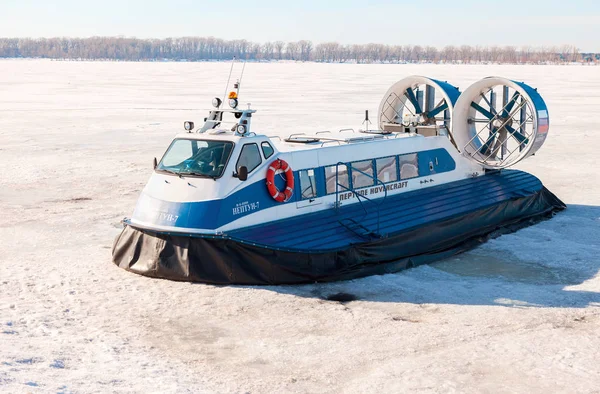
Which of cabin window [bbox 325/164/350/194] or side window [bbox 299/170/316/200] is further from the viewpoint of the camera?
cabin window [bbox 325/164/350/194]

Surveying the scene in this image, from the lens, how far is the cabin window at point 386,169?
9.72m

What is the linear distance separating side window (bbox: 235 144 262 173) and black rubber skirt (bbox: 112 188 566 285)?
37.8 inches

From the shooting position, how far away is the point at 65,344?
6180 mm

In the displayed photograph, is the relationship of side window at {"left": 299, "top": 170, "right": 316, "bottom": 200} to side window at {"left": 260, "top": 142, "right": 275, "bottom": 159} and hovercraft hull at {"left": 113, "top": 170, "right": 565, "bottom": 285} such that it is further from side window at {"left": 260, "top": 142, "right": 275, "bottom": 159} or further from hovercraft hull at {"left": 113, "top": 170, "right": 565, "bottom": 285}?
side window at {"left": 260, "top": 142, "right": 275, "bottom": 159}

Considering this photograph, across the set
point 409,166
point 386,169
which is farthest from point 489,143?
point 386,169

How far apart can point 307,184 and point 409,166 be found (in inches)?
81.6

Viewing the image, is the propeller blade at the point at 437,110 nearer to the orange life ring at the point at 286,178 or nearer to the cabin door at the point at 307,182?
the cabin door at the point at 307,182

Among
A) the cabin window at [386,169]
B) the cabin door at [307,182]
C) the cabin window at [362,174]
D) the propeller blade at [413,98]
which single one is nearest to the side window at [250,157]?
Result: the cabin door at [307,182]

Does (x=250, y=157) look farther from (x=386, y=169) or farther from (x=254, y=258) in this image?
(x=386, y=169)

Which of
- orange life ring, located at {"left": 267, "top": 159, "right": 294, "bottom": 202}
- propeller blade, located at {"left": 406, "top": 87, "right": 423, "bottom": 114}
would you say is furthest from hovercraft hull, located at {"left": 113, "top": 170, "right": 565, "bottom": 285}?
propeller blade, located at {"left": 406, "top": 87, "right": 423, "bottom": 114}

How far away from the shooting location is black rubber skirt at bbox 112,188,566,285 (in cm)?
767

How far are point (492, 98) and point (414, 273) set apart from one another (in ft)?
15.4

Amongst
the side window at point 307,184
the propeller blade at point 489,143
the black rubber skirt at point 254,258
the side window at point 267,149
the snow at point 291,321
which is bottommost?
the snow at point 291,321

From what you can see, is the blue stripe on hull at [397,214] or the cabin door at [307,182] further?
the cabin door at [307,182]
